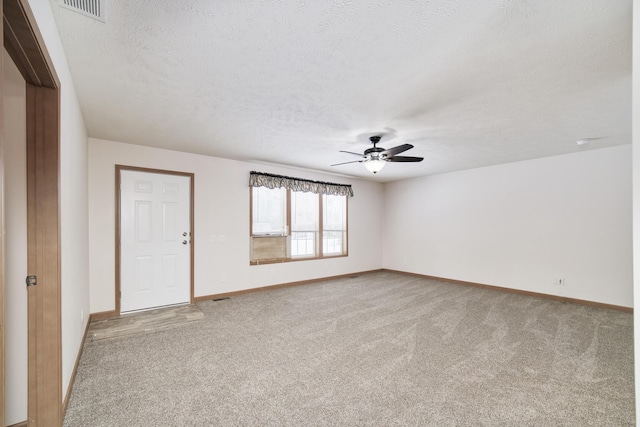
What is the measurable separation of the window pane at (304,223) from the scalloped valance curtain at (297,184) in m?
0.18

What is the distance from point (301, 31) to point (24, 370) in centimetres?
267

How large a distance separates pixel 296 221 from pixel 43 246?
4477mm

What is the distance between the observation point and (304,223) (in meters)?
6.16

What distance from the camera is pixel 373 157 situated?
368 centimetres

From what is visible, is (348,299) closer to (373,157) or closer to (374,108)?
(373,157)

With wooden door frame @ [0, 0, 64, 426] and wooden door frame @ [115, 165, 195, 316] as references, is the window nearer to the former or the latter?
wooden door frame @ [115, 165, 195, 316]

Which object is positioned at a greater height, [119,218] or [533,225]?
[119,218]

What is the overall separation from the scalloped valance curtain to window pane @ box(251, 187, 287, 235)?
145mm

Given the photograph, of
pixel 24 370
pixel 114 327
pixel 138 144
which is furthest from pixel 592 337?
pixel 138 144

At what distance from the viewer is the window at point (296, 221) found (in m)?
5.48

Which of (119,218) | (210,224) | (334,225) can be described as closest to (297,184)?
(334,225)

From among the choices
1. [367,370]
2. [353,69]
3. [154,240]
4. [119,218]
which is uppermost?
[353,69]

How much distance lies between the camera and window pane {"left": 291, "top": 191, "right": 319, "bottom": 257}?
19.7 ft

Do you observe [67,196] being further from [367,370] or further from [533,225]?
[533,225]
